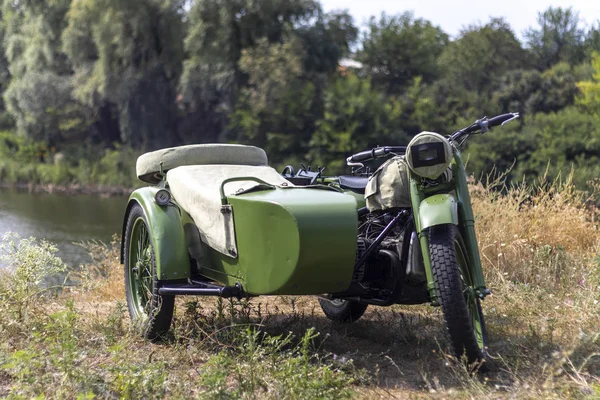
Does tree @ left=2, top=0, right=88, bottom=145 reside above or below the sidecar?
above

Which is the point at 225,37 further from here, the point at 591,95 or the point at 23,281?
the point at 23,281

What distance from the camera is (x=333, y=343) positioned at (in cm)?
450

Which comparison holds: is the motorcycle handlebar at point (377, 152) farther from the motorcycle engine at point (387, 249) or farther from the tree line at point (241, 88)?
the tree line at point (241, 88)

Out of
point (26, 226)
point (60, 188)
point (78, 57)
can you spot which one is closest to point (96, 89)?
point (78, 57)

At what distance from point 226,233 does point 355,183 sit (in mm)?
1003

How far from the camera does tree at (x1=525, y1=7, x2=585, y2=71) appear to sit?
38.6 meters

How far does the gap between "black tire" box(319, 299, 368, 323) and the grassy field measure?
0.09 metres

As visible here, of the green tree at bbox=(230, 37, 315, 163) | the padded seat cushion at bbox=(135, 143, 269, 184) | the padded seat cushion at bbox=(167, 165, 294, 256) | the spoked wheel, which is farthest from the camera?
the green tree at bbox=(230, 37, 315, 163)

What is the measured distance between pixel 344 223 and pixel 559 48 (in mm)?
41777

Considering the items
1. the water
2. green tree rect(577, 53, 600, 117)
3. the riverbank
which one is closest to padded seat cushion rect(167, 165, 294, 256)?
the water

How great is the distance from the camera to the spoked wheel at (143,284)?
430 centimetres

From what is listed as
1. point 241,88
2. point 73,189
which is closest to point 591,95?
point 241,88

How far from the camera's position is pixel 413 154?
3805mm

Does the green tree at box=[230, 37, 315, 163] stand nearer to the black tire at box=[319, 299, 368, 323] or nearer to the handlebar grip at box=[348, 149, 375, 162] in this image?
the black tire at box=[319, 299, 368, 323]
